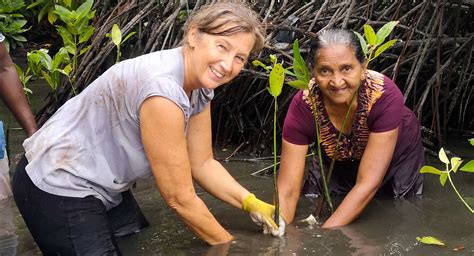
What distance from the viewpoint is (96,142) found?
264 cm

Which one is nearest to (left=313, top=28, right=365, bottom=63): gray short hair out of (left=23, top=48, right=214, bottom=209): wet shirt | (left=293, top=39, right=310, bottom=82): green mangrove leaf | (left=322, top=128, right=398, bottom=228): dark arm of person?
(left=293, top=39, right=310, bottom=82): green mangrove leaf

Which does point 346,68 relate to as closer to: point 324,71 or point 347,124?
point 324,71

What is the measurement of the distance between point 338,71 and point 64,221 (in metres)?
1.16

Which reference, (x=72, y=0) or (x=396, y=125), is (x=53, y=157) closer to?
(x=396, y=125)

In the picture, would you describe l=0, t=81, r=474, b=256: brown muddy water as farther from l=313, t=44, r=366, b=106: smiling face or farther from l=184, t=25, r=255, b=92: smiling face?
l=184, t=25, r=255, b=92: smiling face

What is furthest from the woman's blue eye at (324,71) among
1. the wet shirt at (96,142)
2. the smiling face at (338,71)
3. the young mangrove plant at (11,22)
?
the young mangrove plant at (11,22)

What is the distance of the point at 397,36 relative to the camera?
443cm

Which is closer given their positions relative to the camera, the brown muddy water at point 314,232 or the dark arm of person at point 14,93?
the brown muddy water at point 314,232

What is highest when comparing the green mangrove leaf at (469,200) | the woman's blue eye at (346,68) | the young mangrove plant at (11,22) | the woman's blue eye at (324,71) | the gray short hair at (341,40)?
the gray short hair at (341,40)

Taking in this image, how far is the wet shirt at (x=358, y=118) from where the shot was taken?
3.16 metres

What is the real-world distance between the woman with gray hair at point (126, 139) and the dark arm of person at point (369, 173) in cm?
60

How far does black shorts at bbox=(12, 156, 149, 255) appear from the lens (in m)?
2.64

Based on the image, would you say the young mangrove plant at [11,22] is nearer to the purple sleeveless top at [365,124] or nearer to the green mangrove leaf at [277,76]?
the purple sleeveless top at [365,124]

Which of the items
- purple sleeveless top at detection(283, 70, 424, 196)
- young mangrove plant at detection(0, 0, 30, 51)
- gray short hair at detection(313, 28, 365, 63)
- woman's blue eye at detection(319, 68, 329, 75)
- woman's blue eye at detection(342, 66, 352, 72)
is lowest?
young mangrove plant at detection(0, 0, 30, 51)
